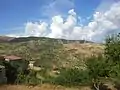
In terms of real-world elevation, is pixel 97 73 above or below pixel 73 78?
above

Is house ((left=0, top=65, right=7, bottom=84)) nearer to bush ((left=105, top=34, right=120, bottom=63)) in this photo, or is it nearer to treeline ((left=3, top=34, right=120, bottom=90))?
treeline ((left=3, top=34, right=120, bottom=90))

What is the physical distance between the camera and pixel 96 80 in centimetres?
4772

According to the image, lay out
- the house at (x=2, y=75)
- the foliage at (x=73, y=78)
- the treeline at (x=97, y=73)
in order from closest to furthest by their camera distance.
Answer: the treeline at (x=97, y=73) → the foliage at (x=73, y=78) → the house at (x=2, y=75)

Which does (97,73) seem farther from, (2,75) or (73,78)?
(2,75)

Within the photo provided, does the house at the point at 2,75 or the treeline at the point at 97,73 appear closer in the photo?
the treeline at the point at 97,73

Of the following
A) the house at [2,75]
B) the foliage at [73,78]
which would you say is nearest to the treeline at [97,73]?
the foliage at [73,78]

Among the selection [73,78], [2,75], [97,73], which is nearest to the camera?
[97,73]

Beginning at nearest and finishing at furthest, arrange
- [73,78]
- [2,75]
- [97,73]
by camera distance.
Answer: [97,73] < [73,78] < [2,75]

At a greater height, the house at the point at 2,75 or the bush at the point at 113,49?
the bush at the point at 113,49

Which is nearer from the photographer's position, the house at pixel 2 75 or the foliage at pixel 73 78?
the foliage at pixel 73 78

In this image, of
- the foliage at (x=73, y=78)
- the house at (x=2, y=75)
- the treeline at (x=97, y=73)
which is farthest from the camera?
the house at (x=2, y=75)

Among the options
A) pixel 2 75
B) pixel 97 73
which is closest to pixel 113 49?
pixel 97 73

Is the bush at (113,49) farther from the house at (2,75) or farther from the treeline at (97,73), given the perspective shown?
the house at (2,75)

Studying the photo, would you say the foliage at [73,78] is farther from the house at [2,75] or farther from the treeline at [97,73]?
the house at [2,75]
